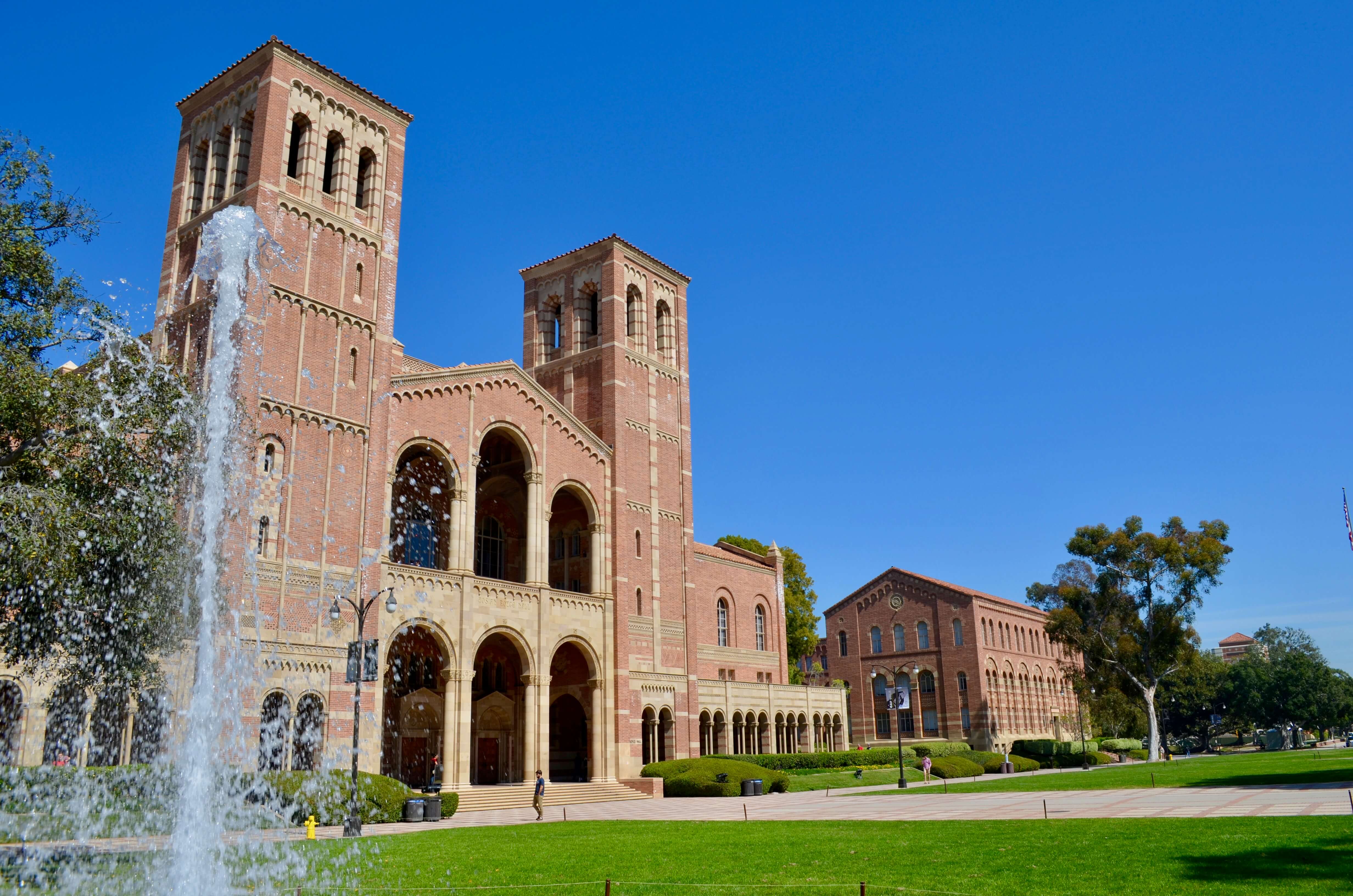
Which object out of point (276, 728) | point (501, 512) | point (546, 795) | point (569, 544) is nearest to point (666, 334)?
point (569, 544)

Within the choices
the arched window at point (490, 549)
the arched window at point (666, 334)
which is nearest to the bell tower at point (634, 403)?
the arched window at point (666, 334)

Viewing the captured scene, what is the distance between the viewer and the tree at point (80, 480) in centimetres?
1752

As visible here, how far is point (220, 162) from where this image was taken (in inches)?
1404

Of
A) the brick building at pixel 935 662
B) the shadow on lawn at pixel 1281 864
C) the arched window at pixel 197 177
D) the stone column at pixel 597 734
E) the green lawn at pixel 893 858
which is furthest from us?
the brick building at pixel 935 662

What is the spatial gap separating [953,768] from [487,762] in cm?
2542

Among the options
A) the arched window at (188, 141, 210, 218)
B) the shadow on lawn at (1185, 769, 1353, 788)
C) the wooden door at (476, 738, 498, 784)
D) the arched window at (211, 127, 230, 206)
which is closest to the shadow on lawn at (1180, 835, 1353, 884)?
the shadow on lawn at (1185, 769, 1353, 788)

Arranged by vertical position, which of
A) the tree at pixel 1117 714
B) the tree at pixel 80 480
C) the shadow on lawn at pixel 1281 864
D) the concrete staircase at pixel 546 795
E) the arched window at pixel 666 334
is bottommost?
the concrete staircase at pixel 546 795

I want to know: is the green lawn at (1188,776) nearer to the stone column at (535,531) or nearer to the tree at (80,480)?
the stone column at (535,531)

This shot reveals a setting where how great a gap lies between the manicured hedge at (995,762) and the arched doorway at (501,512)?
29.2 meters

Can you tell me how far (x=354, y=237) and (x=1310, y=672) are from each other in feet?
329

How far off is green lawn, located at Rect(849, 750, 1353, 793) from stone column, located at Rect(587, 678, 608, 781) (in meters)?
12.0

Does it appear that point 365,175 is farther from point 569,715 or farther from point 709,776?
point 709,776

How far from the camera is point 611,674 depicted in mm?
41469

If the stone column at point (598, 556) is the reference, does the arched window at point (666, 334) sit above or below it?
above
